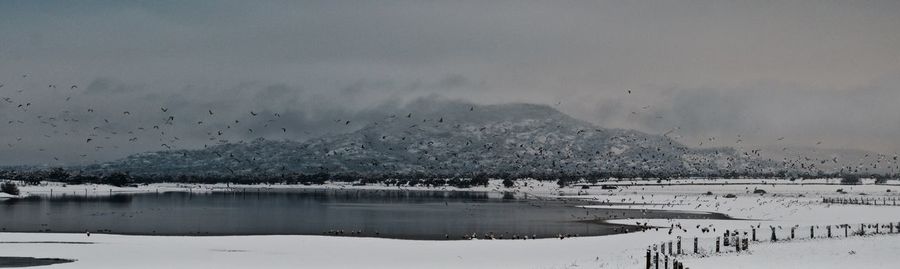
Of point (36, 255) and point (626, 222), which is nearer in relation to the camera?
point (36, 255)

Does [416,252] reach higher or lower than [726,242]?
lower

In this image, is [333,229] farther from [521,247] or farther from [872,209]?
[872,209]

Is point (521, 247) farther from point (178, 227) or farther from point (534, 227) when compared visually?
point (178, 227)

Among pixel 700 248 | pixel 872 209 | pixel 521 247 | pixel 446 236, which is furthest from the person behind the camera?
pixel 872 209

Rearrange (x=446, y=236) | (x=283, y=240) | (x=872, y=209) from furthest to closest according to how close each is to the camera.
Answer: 1. (x=872, y=209)
2. (x=446, y=236)
3. (x=283, y=240)

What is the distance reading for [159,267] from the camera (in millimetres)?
43875

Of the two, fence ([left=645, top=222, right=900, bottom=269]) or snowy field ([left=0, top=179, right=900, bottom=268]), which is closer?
snowy field ([left=0, top=179, right=900, bottom=268])

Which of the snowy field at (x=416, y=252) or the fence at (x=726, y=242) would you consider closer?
the snowy field at (x=416, y=252)

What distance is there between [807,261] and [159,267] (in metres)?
33.1

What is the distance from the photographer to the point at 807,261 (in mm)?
39062

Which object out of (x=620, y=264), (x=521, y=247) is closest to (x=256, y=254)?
(x=521, y=247)

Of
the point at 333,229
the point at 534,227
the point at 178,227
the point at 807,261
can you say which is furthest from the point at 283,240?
the point at 807,261

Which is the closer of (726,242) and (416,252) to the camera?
(726,242)

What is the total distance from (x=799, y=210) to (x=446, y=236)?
166ft
